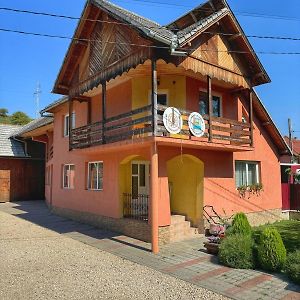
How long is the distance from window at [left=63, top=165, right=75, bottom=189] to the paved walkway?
12.9 feet

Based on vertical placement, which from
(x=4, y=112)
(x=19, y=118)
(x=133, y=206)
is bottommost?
(x=133, y=206)

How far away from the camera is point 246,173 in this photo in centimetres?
1622

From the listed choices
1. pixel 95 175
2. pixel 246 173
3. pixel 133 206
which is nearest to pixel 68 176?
pixel 95 175

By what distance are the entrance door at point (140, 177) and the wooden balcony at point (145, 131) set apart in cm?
162

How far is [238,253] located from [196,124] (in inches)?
174

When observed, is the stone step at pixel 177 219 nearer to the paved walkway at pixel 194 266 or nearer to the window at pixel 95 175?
the paved walkway at pixel 194 266

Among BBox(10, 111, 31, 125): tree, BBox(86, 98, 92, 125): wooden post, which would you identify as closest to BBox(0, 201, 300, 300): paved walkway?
BBox(86, 98, 92, 125): wooden post

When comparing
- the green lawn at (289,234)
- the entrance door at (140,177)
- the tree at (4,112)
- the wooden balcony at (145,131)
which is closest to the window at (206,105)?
the wooden balcony at (145,131)

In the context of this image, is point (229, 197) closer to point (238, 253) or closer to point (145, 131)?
point (145, 131)

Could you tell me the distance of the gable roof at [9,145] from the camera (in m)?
25.4

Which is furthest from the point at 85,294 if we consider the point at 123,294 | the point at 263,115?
the point at 263,115

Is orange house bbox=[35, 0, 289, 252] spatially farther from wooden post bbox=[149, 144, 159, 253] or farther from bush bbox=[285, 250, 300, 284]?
bush bbox=[285, 250, 300, 284]

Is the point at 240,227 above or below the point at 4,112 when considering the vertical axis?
below

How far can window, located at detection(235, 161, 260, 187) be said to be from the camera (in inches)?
612
